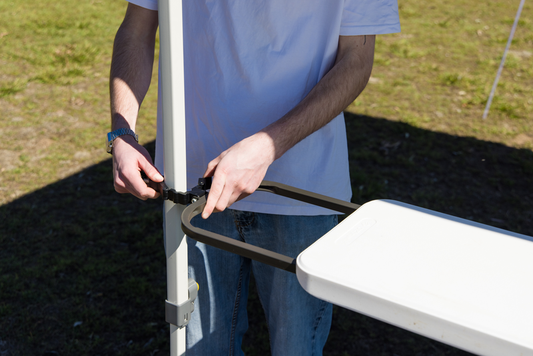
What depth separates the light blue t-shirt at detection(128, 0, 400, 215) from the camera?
4.03 feet

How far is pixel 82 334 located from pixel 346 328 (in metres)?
1.36

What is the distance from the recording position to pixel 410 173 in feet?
12.7

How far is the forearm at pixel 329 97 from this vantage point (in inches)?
44.7

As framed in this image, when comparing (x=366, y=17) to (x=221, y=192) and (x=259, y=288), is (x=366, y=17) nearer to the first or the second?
(x=221, y=192)

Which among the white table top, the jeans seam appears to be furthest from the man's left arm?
the jeans seam

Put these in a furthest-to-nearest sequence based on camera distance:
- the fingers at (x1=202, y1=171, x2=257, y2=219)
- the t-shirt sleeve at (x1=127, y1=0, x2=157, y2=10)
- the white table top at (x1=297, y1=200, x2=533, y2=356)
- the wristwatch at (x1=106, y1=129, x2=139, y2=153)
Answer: the t-shirt sleeve at (x1=127, y1=0, x2=157, y2=10)
the wristwatch at (x1=106, y1=129, x2=139, y2=153)
the fingers at (x1=202, y1=171, x2=257, y2=219)
the white table top at (x1=297, y1=200, x2=533, y2=356)

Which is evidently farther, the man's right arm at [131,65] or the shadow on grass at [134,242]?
the shadow on grass at [134,242]

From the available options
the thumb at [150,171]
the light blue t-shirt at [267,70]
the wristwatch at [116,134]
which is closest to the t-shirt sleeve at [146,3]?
the light blue t-shirt at [267,70]

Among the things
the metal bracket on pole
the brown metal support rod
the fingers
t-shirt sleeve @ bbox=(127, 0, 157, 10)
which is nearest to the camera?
the brown metal support rod

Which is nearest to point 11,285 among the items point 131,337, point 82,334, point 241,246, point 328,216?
point 82,334

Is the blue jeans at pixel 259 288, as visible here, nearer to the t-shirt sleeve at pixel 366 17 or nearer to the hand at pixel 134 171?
the hand at pixel 134 171

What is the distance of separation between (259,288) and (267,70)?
677 millimetres

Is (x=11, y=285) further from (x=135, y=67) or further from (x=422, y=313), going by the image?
(x=422, y=313)

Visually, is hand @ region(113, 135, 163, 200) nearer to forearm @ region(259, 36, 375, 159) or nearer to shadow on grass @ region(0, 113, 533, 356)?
forearm @ region(259, 36, 375, 159)
